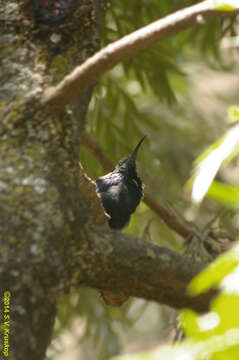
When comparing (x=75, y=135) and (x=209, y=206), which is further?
(x=209, y=206)

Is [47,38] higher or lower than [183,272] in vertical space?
higher

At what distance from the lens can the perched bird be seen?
364 cm

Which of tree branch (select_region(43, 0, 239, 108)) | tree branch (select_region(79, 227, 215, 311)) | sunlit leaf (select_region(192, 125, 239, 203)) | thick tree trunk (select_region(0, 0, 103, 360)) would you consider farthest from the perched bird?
sunlit leaf (select_region(192, 125, 239, 203))

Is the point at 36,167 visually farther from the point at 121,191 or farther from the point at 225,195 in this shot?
the point at 121,191

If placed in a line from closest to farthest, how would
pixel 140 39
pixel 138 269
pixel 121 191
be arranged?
pixel 140 39
pixel 138 269
pixel 121 191

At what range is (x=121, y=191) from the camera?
377 centimetres

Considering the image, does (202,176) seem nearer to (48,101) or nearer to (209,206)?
(48,101)

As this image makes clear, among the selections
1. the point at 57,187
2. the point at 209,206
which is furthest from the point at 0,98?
the point at 209,206

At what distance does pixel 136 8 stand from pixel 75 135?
2.50 meters

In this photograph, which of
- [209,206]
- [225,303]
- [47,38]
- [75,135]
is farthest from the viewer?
[209,206]

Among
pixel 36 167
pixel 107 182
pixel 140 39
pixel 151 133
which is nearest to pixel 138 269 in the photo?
pixel 36 167

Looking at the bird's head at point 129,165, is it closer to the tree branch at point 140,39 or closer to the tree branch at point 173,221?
the tree branch at point 173,221

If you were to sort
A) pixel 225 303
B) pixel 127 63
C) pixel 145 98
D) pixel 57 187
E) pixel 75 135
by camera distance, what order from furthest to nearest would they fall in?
1. pixel 145 98
2. pixel 127 63
3. pixel 75 135
4. pixel 57 187
5. pixel 225 303

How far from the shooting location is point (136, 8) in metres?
4.30
